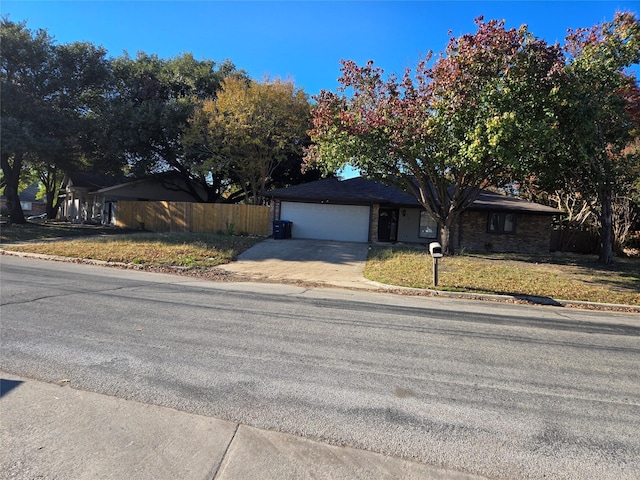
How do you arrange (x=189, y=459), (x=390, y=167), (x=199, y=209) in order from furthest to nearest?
1. (x=199, y=209)
2. (x=390, y=167)
3. (x=189, y=459)

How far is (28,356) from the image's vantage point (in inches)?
182

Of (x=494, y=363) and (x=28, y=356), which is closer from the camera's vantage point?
(x=28, y=356)

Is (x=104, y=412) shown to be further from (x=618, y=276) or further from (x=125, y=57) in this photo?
(x=125, y=57)

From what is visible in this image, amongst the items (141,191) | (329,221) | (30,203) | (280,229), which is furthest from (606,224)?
(30,203)

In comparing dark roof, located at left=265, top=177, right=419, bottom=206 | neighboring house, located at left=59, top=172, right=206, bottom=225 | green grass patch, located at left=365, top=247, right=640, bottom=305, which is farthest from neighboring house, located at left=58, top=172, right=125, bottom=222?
green grass patch, located at left=365, top=247, right=640, bottom=305

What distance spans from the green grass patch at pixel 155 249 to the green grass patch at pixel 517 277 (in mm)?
5816

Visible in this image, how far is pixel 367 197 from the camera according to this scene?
2267cm

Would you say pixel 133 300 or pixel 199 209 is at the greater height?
pixel 199 209

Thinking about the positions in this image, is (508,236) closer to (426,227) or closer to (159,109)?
(426,227)

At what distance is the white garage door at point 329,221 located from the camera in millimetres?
23188

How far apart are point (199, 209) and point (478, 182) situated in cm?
1674

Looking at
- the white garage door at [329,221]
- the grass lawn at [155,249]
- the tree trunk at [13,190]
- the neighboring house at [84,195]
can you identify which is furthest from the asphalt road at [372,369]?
the neighboring house at [84,195]

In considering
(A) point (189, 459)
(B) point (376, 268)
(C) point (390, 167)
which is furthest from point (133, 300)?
(C) point (390, 167)

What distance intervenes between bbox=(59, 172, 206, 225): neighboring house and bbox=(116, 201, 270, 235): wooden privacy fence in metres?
3.16
